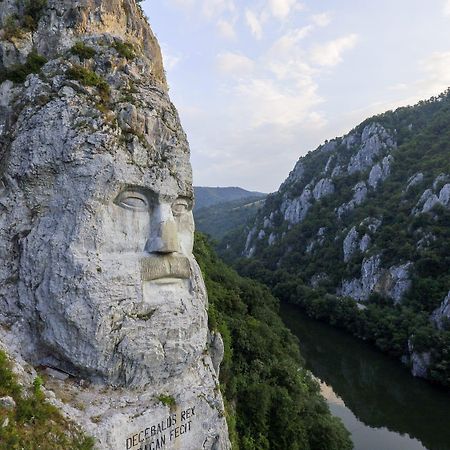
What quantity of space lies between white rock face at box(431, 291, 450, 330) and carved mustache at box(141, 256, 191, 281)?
33176mm

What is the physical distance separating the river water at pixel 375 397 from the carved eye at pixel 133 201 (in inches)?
832

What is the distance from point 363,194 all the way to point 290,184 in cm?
3138

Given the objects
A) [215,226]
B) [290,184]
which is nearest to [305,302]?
[290,184]

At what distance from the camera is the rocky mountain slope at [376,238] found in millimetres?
37938

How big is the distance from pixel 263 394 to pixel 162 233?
10938mm

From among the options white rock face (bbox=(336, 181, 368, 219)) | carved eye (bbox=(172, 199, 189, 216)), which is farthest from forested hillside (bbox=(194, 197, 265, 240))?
carved eye (bbox=(172, 199, 189, 216))

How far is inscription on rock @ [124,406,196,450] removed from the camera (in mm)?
6613

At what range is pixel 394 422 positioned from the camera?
25.4 meters

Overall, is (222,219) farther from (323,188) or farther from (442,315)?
(442,315)

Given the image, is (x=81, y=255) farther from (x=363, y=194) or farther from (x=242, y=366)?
(x=363, y=194)

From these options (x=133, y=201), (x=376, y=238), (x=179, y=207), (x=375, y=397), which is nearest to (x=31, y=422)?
(x=133, y=201)

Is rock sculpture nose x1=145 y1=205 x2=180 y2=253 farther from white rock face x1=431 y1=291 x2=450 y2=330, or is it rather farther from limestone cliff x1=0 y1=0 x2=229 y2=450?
white rock face x1=431 y1=291 x2=450 y2=330

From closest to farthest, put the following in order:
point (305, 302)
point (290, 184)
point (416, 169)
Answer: point (305, 302) → point (416, 169) → point (290, 184)

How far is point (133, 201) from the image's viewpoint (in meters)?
7.54
